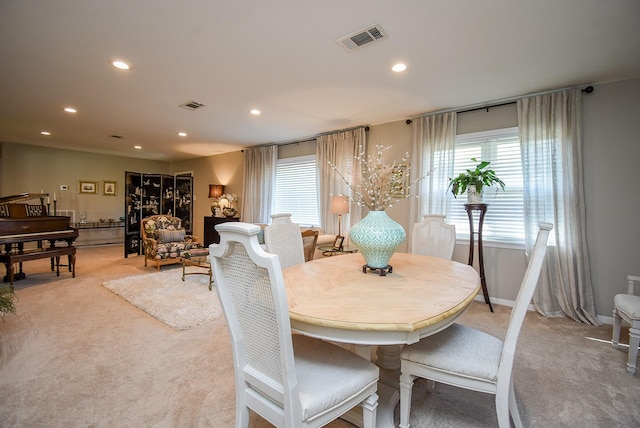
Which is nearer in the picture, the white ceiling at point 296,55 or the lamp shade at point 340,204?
the white ceiling at point 296,55

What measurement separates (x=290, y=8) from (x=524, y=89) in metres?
2.67

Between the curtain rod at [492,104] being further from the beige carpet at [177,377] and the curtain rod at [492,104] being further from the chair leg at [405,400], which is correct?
the chair leg at [405,400]

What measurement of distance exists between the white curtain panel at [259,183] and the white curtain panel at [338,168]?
1.30m

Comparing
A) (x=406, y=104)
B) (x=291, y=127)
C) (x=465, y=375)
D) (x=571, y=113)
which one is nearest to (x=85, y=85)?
(x=291, y=127)

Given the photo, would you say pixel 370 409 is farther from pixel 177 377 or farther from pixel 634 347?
pixel 634 347

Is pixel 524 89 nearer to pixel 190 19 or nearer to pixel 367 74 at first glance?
pixel 367 74

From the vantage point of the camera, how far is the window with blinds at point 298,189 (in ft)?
17.6

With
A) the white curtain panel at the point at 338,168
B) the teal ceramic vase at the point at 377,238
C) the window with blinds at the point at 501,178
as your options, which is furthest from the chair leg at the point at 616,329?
the white curtain panel at the point at 338,168

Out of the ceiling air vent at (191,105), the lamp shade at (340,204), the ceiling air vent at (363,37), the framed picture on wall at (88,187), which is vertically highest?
the ceiling air vent at (191,105)

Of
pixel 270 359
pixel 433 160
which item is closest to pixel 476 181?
pixel 433 160

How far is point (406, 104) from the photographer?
355 cm

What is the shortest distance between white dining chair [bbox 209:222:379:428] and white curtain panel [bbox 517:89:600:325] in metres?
2.93

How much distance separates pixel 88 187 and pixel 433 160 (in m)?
8.05

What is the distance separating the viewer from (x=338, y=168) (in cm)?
477
